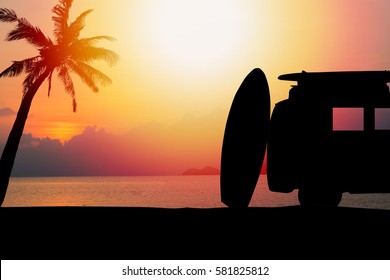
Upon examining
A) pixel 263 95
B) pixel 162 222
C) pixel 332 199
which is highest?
pixel 263 95

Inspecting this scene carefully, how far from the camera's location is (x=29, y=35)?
2711 centimetres

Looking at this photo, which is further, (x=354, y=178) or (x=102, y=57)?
(x=102, y=57)

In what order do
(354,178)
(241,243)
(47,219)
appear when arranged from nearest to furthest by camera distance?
(241,243), (47,219), (354,178)

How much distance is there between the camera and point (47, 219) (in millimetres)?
12891

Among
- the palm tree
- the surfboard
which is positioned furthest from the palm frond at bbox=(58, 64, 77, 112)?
the surfboard

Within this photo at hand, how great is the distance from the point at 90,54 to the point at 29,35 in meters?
2.62

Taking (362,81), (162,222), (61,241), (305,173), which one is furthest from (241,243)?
(362,81)

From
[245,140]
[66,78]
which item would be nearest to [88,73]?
[66,78]

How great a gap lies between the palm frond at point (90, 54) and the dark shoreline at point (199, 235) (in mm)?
Result: 15422

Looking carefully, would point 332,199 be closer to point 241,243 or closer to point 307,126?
Result: point 307,126

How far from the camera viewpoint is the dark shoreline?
408 inches

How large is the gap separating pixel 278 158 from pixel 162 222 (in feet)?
17.6

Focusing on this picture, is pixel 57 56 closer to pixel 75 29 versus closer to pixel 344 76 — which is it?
pixel 75 29

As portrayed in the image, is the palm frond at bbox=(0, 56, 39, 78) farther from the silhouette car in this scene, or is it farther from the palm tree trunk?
the silhouette car
